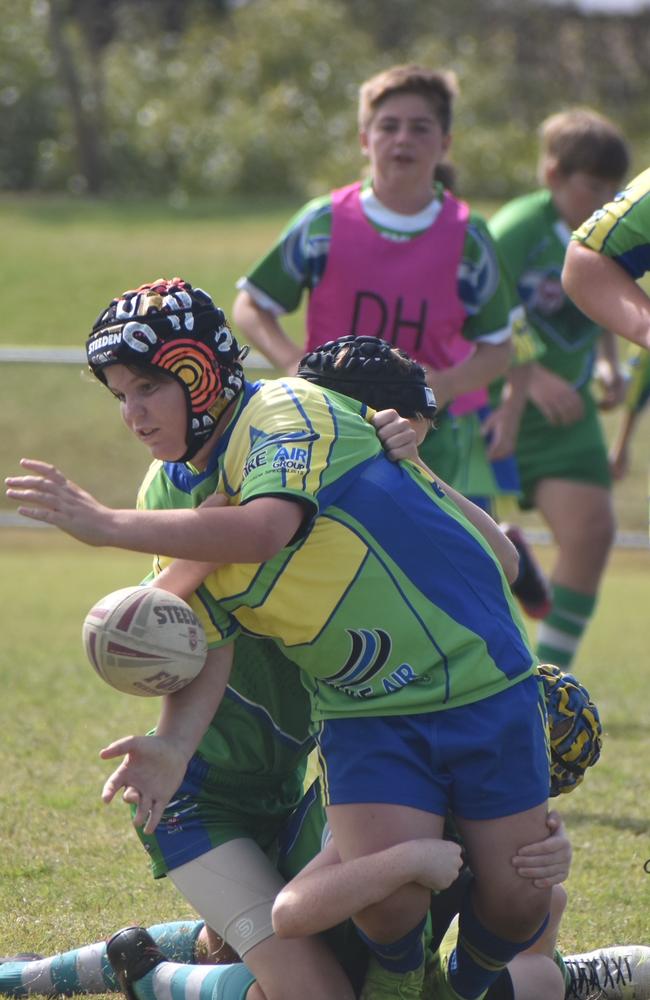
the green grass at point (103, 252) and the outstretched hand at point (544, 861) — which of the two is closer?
the outstretched hand at point (544, 861)

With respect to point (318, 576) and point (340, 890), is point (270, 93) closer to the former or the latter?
point (318, 576)

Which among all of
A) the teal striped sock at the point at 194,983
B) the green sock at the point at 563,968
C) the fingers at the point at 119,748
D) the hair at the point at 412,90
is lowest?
the green sock at the point at 563,968

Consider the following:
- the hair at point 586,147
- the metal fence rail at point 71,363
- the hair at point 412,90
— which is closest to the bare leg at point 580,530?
the hair at point 586,147

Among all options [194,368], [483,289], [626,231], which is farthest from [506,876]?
[483,289]

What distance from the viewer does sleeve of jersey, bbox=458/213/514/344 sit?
18.0 feet

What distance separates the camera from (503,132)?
23.7 metres

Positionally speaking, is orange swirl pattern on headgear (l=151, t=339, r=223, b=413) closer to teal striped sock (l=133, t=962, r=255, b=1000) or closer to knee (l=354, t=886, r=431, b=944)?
knee (l=354, t=886, r=431, b=944)

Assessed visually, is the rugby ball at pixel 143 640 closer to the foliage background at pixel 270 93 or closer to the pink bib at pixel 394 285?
the pink bib at pixel 394 285

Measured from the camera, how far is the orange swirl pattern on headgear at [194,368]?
3113mm

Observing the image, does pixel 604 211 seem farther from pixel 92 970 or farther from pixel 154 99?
pixel 154 99

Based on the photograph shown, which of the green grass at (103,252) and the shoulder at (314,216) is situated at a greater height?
the shoulder at (314,216)

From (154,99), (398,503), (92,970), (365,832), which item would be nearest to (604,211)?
(398,503)

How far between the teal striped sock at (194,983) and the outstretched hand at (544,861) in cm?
65

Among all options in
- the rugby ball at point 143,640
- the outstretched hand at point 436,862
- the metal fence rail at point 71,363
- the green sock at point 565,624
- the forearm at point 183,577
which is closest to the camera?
the outstretched hand at point 436,862
